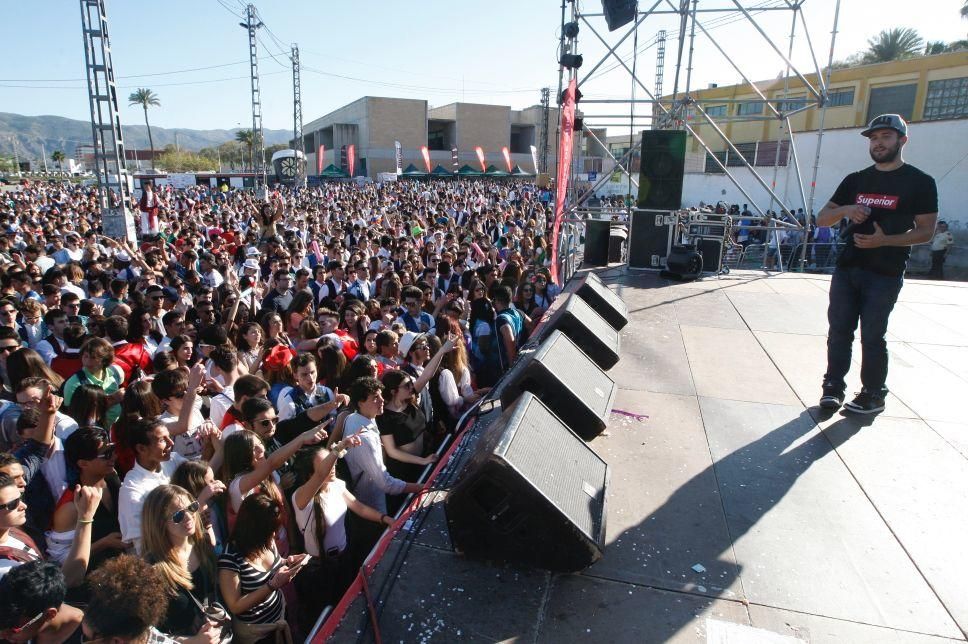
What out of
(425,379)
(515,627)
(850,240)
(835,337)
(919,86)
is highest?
(919,86)

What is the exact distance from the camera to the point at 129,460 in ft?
11.4

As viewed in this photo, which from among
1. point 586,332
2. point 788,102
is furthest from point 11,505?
point 788,102

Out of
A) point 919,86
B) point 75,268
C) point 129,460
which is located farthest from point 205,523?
point 919,86

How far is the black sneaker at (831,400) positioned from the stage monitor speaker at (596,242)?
26.2ft

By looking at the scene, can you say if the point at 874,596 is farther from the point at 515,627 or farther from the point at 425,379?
the point at 425,379

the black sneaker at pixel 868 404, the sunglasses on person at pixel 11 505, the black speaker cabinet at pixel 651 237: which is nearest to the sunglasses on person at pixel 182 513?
the sunglasses on person at pixel 11 505

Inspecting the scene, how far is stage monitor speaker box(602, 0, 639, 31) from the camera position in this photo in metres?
10.3

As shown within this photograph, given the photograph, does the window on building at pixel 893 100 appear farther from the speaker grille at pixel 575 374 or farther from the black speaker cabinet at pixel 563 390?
the black speaker cabinet at pixel 563 390

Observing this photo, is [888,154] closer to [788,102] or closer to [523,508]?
[523,508]

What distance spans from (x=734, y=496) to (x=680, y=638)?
1.17 meters

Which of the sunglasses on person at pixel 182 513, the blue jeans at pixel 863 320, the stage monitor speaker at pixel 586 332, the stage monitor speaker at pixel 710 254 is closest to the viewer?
the sunglasses on person at pixel 182 513

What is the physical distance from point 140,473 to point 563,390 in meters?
2.46

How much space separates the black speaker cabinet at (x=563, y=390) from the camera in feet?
11.9

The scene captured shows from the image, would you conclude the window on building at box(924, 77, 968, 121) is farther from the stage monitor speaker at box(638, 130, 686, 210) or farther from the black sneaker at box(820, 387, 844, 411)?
the black sneaker at box(820, 387, 844, 411)
